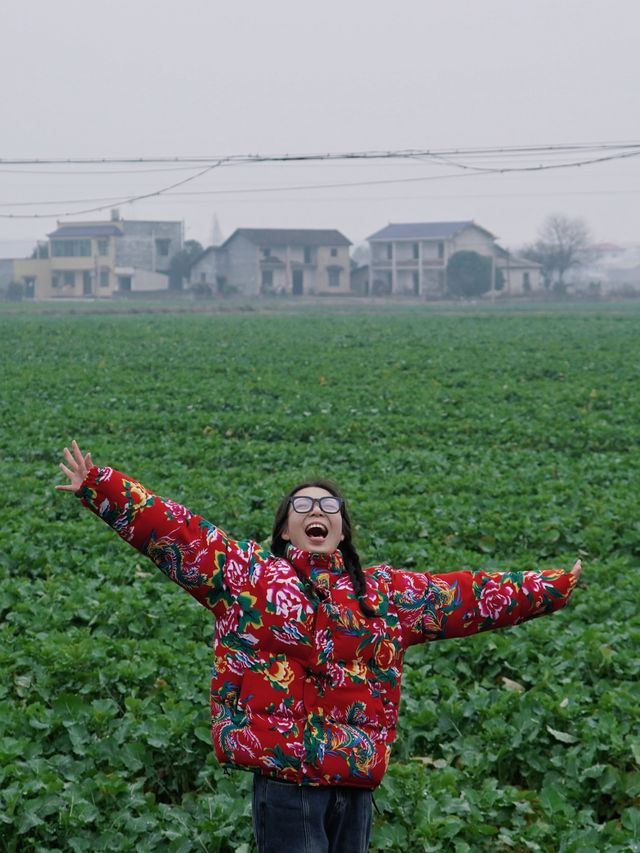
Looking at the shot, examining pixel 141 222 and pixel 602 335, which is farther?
pixel 141 222

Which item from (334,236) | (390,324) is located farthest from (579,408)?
(334,236)

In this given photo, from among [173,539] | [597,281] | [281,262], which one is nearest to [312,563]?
[173,539]

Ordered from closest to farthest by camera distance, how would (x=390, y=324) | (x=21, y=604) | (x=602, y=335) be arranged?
(x=21, y=604) → (x=602, y=335) → (x=390, y=324)

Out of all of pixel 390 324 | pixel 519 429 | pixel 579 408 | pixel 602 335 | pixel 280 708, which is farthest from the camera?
pixel 390 324

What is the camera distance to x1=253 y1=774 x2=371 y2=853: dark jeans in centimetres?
319

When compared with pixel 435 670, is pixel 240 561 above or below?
above

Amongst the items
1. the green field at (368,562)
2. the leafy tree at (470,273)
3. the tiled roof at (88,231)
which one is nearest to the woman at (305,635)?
the green field at (368,562)

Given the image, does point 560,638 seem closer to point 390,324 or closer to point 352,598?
point 352,598

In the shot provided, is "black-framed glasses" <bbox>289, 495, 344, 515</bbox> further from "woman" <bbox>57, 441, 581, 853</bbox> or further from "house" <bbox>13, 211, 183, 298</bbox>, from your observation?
"house" <bbox>13, 211, 183, 298</bbox>

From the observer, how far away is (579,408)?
18219mm

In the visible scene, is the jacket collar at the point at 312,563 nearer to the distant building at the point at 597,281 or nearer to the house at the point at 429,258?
the distant building at the point at 597,281

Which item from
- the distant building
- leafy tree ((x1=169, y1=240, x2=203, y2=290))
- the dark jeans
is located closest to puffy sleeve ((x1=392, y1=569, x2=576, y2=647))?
the dark jeans

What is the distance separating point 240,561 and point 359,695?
494mm

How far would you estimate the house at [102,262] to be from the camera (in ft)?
342
